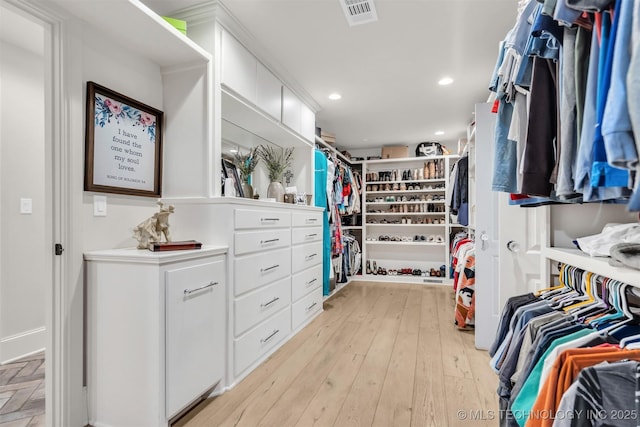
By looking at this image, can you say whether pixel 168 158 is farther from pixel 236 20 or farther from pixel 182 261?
pixel 236 20

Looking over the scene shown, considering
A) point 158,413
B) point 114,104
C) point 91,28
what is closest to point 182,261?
point 158,413

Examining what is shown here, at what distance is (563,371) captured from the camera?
718mm

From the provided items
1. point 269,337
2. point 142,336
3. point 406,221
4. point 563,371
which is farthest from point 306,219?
point 406,221

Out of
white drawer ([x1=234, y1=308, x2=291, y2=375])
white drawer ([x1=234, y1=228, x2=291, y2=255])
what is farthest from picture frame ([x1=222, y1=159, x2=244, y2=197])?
white drawer ([x1=234, y1=308, x2=291, y2=375])

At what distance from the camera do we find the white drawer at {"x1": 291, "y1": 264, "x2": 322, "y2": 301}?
2836 millimetres

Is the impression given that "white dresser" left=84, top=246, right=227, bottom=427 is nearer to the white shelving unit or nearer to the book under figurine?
the book under figurine

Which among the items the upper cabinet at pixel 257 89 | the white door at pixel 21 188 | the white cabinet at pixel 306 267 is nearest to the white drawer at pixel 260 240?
the white cabinet at pixel 306 267

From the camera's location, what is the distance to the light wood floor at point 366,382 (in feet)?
5.32

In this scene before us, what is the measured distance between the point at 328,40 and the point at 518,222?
189cm

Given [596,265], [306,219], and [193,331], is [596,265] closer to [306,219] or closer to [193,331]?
[193,331]

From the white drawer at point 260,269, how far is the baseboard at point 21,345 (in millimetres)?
1721

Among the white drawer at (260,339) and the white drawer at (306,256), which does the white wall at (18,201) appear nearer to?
the white drawer at (260,339)

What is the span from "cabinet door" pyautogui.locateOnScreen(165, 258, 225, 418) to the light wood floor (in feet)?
0.53

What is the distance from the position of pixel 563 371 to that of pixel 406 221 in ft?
15.5
